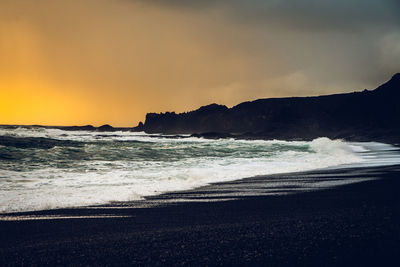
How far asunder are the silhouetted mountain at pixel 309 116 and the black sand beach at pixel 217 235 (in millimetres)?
98382

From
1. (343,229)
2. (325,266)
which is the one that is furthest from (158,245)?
(343,229)

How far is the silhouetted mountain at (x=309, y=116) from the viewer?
114 meters

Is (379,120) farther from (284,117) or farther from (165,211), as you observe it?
(165,211)

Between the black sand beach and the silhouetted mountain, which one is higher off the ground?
the silhouetted mountain

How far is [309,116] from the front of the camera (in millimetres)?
140250

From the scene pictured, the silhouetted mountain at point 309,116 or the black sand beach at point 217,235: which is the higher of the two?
the silhouetted mountain at point 309,116

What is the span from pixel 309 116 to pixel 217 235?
14256 cm

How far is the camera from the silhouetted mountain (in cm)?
11356

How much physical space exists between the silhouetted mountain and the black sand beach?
323 ft

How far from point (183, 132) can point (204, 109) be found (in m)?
16.2

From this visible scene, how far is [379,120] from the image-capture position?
11119 centimetres

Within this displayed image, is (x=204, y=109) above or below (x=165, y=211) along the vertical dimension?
above

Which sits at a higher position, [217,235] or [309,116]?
[309,116]

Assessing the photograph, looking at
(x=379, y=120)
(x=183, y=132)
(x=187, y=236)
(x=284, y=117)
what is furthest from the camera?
(x=183, y=132)
